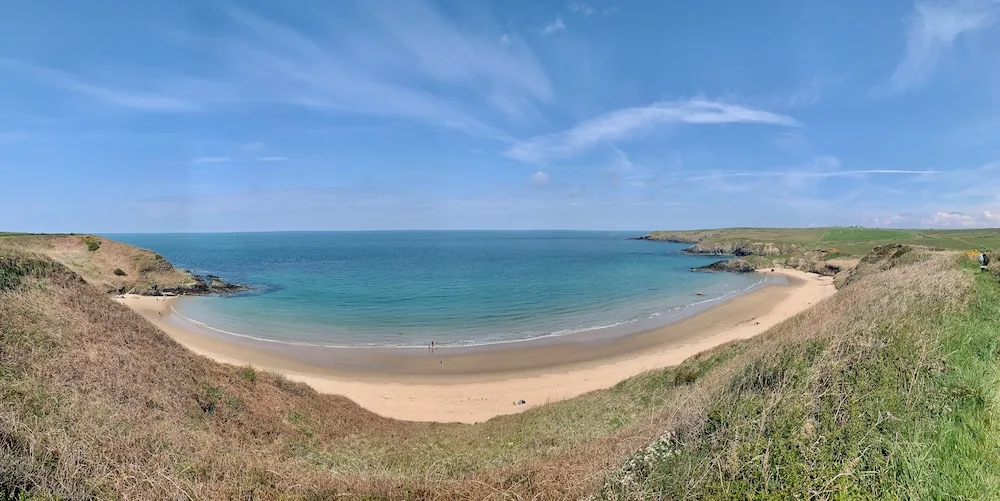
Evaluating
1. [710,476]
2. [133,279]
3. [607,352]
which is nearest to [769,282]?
[607,352]

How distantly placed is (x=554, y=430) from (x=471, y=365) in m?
15.2

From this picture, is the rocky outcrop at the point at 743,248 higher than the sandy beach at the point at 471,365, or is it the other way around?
the rocky outcrop at the point at 743,248

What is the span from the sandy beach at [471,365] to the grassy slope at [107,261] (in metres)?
22.8

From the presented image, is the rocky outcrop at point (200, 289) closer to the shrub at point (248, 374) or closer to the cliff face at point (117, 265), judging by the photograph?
the cliff face at point (117, 265)

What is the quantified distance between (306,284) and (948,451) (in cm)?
6796

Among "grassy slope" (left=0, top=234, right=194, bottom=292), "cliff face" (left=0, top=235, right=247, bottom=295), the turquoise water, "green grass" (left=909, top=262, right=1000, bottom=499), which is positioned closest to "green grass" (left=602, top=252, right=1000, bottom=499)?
"green grass" (left=909, top=262, right=1000, bottom=499)

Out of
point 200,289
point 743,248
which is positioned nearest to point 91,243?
point 200,289

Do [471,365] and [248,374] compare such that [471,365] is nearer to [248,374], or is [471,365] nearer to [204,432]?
[248,374]

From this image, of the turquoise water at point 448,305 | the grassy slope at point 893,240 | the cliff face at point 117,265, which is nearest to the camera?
the turquoise water at point 448,305

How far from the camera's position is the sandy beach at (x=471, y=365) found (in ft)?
70.4

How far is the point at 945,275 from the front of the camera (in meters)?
15.0

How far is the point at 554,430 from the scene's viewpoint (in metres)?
12.8

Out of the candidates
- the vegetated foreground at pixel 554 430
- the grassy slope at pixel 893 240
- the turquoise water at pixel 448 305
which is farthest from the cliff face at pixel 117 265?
the grassy slope at pixel 893 240

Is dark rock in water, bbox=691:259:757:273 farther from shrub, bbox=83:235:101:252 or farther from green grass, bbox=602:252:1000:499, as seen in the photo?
shrub, bbox=83:235:101:252
